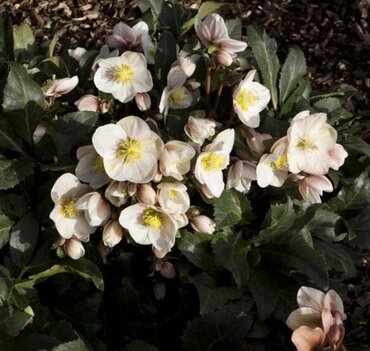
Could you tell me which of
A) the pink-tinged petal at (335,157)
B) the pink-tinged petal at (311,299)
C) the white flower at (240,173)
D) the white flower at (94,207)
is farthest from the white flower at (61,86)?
the pink-tinged petal at (311,299)

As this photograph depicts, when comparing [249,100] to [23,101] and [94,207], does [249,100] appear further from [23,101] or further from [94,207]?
[23,101]

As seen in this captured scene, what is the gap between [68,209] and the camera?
1546 mm

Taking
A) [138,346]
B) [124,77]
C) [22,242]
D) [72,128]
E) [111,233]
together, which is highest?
[124,77]

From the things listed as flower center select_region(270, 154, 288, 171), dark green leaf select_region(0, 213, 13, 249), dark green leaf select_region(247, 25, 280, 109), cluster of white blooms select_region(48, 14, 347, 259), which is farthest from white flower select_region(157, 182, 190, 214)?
dark green leaf select_region(247, 25, 280, 109)

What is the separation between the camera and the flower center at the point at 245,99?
163cm

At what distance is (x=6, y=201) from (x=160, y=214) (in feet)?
1.50

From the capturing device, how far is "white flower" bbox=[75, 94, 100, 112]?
1705mm

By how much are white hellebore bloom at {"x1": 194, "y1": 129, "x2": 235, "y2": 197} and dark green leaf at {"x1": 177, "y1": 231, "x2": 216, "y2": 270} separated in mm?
200

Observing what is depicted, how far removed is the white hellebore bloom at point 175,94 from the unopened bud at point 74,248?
39 centimetres

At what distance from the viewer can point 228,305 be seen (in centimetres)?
162

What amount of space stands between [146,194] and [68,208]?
0.22 m

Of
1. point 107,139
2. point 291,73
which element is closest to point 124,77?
point 107,139

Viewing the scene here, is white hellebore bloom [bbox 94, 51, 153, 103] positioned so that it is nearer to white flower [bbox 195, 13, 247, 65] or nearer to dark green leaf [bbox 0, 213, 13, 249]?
white flower [bbox 195, 13, 247, 65]

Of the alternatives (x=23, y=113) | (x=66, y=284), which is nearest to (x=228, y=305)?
(x=66, y=284)
